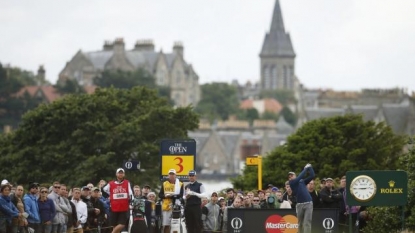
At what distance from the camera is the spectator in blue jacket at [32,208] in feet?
109

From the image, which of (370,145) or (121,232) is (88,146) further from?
(121,232)

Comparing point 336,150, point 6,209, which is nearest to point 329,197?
point 6,209

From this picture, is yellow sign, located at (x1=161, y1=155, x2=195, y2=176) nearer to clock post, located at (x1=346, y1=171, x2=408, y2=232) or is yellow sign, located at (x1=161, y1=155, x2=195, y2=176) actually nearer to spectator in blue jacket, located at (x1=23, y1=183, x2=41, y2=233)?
spectator in blue jacket, located at (x1=23, y1=183, x2=41, y2=233)

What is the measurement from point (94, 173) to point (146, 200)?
37.8 m

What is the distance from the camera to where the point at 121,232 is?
111 feet

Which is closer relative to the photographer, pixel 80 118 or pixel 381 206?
pixel 381 206

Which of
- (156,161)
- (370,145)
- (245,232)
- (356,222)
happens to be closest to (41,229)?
(245,232)

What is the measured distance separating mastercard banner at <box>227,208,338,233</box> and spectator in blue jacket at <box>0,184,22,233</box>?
15.4ft

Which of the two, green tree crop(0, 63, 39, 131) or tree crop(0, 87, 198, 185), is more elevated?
green tree crop(0, 63, 39, 131)

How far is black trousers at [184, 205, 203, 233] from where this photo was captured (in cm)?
3378

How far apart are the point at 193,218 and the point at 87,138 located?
4390cm

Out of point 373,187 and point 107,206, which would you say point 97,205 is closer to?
point 107,206

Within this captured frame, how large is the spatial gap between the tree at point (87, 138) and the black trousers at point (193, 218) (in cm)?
3743

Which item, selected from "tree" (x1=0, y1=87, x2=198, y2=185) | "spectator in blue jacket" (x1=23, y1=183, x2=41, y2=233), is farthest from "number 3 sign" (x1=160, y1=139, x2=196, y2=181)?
"tree" (x1=0, y1=87, x2=198, y2=185)
